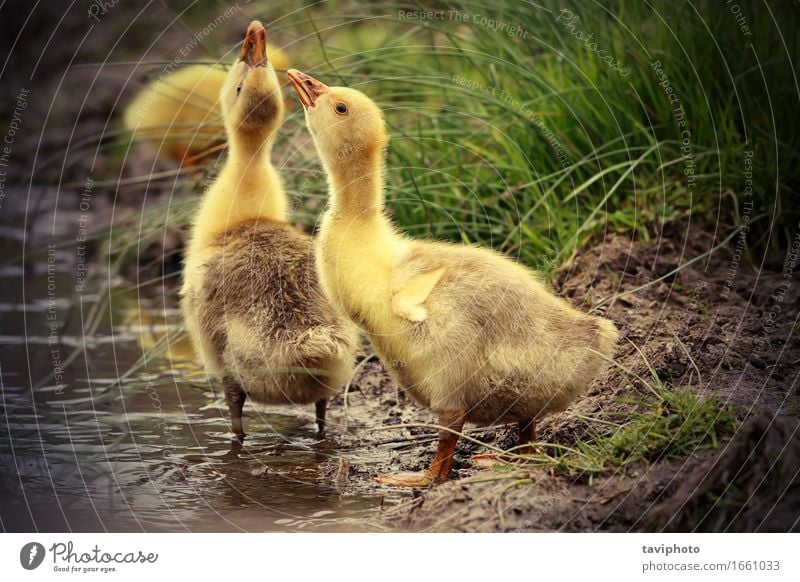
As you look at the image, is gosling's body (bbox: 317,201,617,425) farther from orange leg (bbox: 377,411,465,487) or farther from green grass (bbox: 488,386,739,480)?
green grass (bbox: 488,386,739,480)

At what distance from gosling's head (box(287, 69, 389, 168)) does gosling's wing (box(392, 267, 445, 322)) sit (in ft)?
1.41

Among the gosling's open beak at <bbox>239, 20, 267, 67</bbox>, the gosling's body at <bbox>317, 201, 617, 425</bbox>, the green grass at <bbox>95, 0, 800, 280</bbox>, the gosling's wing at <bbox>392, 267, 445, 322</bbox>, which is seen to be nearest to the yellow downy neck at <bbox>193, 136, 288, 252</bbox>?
the gosling's open beak at <bbox>239, 20, 267, 67</bbox>

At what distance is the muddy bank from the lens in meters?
3.06

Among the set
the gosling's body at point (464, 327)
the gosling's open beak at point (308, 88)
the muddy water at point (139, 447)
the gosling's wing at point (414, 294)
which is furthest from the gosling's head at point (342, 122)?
the muddy water at point (139, 447)

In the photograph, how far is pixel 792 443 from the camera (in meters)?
3.12

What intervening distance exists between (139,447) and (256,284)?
0.73 metres

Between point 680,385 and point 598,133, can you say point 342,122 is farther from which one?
point 598,133

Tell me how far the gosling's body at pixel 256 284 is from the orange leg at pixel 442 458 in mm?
588

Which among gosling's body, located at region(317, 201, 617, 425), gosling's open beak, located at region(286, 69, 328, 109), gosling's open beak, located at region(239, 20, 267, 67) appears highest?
gosling's open beak, located at region(239, 20, 267, 67)

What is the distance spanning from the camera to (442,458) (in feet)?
11.4

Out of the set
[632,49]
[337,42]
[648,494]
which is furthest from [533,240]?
[337,42]

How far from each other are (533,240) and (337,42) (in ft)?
9.09

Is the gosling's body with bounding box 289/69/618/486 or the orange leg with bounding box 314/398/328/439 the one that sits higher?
the gosling's body with bounding box 289/69/618/486

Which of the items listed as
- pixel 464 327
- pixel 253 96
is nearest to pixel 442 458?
pixel 464 327
